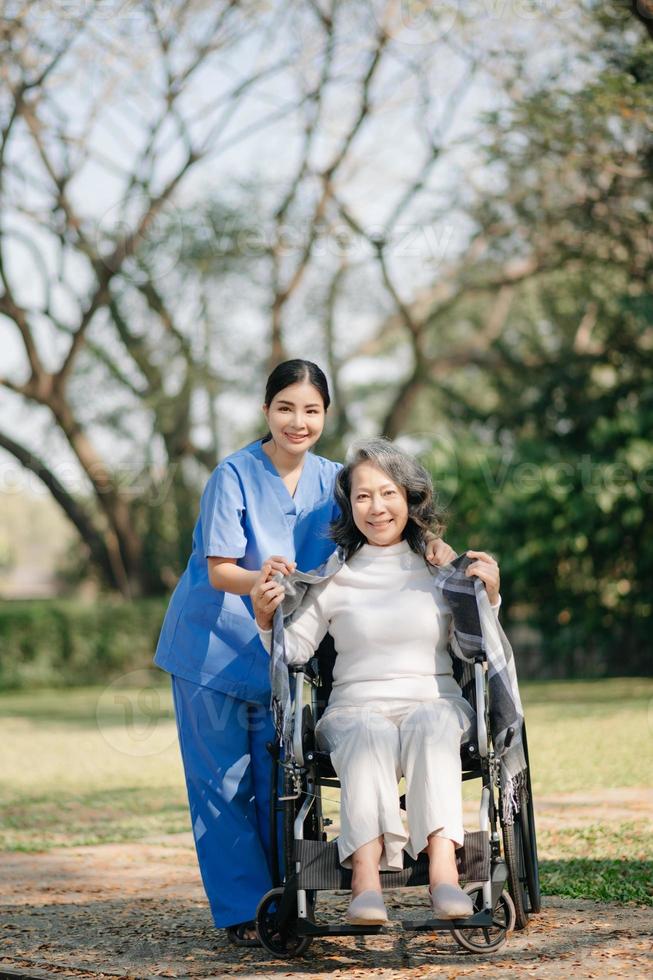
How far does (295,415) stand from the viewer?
366 cm

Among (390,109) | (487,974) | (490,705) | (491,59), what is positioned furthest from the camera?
(390,109)

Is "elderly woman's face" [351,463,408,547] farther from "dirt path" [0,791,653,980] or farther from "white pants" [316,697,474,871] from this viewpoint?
"dirt path" [0,791,653,980]

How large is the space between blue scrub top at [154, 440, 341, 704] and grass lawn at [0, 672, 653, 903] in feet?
4.31

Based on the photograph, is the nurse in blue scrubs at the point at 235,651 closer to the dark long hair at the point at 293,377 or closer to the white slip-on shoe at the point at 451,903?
the dark long hair at the point at 293,377

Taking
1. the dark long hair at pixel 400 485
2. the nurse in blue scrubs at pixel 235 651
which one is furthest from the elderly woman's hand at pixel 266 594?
the dark long hair at pixel 400 485

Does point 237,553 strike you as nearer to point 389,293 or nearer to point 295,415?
point 295,415

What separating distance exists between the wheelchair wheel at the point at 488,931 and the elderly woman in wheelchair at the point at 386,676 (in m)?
0.16

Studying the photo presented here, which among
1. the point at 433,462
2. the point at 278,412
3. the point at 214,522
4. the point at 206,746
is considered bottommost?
the point at 206,746

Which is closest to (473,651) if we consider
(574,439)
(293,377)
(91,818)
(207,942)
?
(293,377)

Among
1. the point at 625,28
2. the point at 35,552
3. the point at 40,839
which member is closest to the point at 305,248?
the point at 625,28

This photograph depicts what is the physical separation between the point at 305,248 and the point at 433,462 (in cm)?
365

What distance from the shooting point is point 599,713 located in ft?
34.6

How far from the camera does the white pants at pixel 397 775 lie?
3102 mm

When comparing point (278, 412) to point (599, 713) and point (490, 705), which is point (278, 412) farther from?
point (599, 713)
